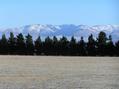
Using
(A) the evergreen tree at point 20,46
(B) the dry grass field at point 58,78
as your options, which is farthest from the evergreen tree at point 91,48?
(B) the dry grass field at point 58,78

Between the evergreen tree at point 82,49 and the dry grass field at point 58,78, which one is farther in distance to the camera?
the evergreen tree at point 82,49

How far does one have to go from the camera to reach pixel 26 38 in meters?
147

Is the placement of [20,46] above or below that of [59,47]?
above

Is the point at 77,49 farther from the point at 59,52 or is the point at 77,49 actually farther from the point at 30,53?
the point at 30,53

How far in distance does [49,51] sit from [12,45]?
1232 centimetres

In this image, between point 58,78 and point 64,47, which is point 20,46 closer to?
point 64,47

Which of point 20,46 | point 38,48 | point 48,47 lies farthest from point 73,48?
point 20,46

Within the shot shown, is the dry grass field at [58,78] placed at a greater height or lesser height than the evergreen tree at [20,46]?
lesser

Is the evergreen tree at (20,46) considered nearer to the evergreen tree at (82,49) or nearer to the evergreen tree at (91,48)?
the evergreen tree at (82,49)

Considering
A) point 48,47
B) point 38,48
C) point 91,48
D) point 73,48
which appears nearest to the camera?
point 91,48

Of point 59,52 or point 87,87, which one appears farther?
point 59,52

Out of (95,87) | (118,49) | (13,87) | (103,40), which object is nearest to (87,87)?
(95,87)

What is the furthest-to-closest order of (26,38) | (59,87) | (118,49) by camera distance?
Answer: (26,38) → (118,49) → (59,87)

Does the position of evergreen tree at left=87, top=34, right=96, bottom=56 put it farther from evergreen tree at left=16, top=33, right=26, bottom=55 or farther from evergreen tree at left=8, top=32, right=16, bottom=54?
evergreen tree at left=8, top=32, right=16, bottom=54
